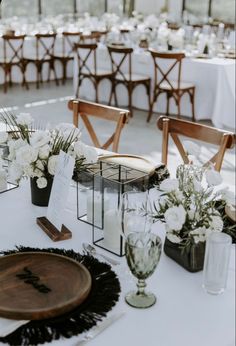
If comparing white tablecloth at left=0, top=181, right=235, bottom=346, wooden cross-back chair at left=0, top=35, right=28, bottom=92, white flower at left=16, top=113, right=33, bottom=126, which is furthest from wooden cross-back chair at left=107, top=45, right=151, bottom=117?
white tablecloth at left=0, top=181, right=235, bottom=346

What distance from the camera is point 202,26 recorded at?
961 cm

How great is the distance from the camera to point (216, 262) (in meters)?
1.21

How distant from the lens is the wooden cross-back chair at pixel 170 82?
18.2 ft

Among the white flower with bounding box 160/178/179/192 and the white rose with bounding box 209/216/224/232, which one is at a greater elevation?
the white flower with bounding box 160/178/179/192

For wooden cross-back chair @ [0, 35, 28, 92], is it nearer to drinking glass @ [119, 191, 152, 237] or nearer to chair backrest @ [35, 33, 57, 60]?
chair backrest @ [35, 33, 57, 60]

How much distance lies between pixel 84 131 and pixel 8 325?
4.37 metres

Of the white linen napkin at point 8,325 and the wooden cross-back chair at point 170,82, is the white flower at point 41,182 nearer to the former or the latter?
the white linen napkin at point 8,325

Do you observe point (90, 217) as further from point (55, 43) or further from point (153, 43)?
point (55, 43)

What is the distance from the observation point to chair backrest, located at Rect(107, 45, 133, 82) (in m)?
5.96

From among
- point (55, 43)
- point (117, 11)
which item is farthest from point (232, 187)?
point (117, 11)

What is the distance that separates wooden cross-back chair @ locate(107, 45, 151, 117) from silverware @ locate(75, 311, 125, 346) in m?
5.07

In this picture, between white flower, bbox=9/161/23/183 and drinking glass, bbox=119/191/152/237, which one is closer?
drinking glass, bbox=119/191/152/237

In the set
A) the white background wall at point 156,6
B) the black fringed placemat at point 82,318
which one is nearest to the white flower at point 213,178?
the black fringed placemat at point 82,318

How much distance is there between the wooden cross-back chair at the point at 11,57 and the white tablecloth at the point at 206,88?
6.66 feet
